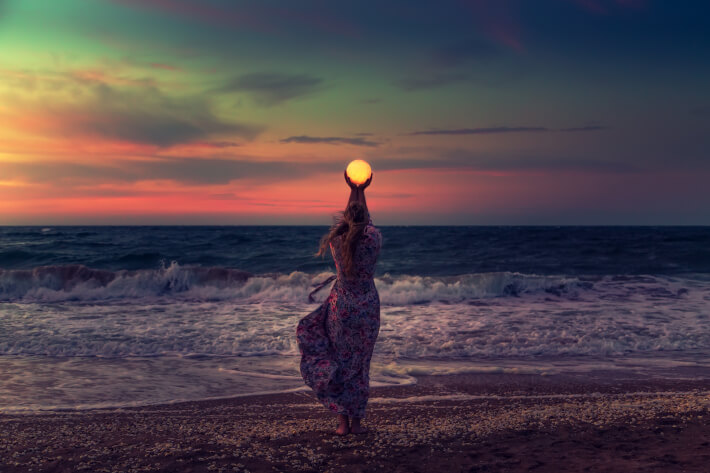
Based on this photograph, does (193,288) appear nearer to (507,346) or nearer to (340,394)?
(507,346)

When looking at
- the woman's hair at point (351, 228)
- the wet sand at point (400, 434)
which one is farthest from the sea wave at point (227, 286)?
the woman's hair at point (351, 228)

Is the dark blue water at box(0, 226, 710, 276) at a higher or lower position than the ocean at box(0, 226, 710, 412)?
higher

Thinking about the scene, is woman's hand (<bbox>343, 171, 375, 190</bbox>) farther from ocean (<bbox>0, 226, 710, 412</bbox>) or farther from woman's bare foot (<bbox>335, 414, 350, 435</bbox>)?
ocean (<bbox>0, 226, 710, 412</bbox>)

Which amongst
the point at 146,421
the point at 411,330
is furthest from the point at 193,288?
the point at 146,421

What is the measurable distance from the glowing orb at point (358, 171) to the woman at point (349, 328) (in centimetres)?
6

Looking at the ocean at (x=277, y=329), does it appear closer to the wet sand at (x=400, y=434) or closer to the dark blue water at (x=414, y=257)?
the dark blue water at (x=414, y=257)

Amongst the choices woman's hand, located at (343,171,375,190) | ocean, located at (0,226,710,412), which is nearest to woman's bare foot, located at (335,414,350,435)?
woman's hand, located at (343,171,375,190)

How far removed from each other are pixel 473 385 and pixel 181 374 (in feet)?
12.4

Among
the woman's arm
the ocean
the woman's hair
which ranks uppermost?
the woman's arm

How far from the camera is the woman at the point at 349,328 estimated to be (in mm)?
4453

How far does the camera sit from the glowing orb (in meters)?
4.29

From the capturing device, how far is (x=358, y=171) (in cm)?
432

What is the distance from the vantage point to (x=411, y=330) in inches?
395

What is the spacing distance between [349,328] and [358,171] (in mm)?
1294
